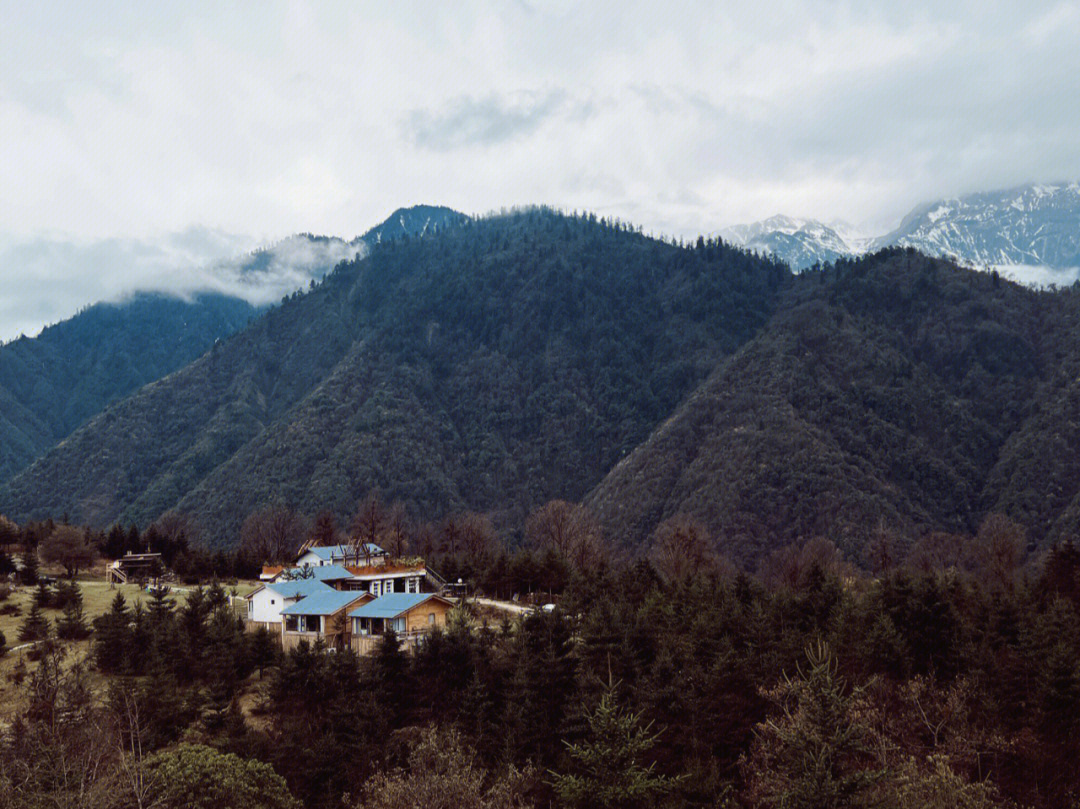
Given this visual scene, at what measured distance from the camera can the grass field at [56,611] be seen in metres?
51.8

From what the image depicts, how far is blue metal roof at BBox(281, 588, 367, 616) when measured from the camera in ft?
206

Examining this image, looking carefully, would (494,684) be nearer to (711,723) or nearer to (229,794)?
(711,723)

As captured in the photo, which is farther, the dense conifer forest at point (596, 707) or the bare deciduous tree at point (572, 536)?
the bare deciduous tree at point (572, 536)

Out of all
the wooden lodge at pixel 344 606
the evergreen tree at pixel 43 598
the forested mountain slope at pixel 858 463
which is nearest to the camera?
the wooden lodge at pixel 344 606

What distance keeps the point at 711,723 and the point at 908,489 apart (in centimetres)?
14445

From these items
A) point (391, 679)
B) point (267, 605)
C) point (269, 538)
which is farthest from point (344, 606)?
point (269, 538)

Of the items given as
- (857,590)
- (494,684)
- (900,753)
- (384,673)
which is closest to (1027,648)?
(900,753)

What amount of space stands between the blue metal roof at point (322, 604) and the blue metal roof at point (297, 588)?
3.95 feet

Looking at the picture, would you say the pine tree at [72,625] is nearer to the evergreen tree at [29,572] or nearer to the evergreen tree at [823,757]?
the evergreen tree at [29,572]

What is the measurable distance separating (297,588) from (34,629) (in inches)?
741

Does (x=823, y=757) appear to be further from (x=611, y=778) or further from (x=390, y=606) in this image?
(x=390, y=606)

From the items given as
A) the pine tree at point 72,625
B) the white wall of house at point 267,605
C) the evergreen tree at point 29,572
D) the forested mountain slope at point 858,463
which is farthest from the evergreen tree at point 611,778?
the forested mountain slope at point 858,463

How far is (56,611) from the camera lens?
223ft

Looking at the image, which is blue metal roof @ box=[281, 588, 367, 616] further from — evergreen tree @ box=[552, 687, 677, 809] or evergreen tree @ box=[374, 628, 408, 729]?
evergreen tree @ box=[552, 687, 677, 809]
